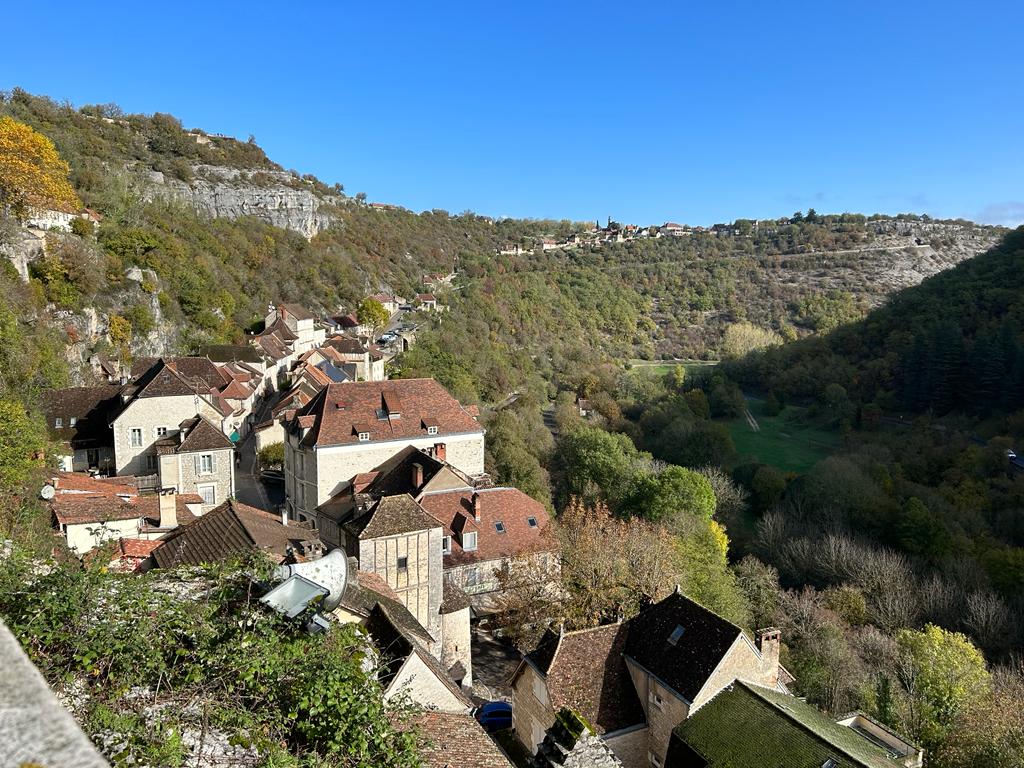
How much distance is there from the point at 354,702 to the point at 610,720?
1358 centimetres

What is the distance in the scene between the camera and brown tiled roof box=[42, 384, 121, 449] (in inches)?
1249

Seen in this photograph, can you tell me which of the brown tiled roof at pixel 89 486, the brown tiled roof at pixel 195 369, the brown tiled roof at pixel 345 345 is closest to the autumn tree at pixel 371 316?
the brown tiled roof at pixel 345 345

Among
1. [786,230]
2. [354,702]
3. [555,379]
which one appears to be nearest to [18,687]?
[354,702]

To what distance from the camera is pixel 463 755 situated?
9992mm

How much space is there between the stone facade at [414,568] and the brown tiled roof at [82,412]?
67.1 feet

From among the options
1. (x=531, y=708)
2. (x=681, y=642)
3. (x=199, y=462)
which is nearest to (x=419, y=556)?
(x=531, y=708)

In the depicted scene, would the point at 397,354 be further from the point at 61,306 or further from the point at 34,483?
the point at 34,483

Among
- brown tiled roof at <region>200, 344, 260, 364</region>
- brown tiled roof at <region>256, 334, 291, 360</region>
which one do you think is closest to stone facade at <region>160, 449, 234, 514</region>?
brown tiled roof at <region>200, 344, 260, 364</region>

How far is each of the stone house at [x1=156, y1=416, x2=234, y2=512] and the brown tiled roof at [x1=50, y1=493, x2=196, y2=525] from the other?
530 centimetres

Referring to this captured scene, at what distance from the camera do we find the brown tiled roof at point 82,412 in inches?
1249

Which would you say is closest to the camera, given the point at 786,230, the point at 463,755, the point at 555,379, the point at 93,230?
the point at 463,755

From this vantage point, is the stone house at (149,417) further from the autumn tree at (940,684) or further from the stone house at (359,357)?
the autumn tree at (940,684)

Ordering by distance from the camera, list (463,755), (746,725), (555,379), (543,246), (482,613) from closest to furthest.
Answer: (463,755)
(746,725)
(482,613)
(555,379)
(543,246)

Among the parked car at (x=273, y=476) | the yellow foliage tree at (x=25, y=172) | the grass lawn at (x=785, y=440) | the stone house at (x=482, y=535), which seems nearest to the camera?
the stone house at (x=482, y=535)
